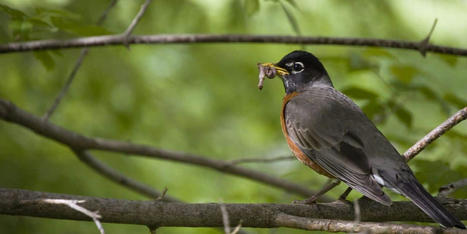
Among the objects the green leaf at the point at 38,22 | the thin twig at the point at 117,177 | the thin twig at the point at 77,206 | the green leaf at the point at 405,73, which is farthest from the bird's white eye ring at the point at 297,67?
the thin twig at the point at 77,206

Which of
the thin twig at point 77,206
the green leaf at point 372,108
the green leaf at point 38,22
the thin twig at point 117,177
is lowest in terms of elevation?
the thin twig at point 117,177

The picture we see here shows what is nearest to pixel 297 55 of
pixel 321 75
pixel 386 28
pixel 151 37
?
pixel 321 75

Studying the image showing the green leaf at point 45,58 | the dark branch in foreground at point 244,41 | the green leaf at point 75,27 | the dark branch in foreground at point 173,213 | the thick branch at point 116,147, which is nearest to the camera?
the dark branch in foreground at point 173,213

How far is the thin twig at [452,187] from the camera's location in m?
3.55

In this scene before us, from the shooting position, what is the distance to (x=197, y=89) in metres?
7.16

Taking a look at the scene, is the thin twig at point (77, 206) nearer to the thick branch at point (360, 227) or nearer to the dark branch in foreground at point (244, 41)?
the thick branch at point (360, 227)

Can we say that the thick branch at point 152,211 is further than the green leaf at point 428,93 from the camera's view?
No

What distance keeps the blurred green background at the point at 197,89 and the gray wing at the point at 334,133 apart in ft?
0.63

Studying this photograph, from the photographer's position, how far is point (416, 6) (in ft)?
21.4

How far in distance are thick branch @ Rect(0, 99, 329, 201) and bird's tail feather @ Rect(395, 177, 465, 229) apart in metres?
1.68

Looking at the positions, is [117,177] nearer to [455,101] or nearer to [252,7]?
[252,7]

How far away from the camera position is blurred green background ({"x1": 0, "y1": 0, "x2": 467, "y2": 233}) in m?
4.77

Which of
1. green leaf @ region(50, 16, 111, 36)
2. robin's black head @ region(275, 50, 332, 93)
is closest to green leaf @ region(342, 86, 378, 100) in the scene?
robin's black head @ region(275, 50, 332, 93)

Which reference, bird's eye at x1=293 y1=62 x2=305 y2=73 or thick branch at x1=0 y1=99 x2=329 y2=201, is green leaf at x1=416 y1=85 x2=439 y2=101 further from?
thick branch at x1=0 y1=99 x2=329 y2=201
